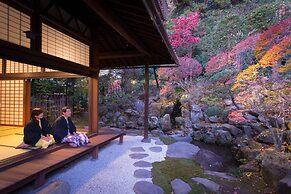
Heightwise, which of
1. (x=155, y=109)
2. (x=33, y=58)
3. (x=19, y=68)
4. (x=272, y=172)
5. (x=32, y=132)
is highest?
(x=19, y=68)

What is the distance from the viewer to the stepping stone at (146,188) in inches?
148

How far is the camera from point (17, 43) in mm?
3838

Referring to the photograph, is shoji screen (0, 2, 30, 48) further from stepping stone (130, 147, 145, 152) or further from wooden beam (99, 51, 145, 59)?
stepping stone (130, 147, 145, 152)

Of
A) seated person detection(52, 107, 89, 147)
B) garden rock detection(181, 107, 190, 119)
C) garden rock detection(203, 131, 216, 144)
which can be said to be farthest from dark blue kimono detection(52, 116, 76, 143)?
garden rock detection(181, 107, 190, 119)

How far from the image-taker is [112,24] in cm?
400

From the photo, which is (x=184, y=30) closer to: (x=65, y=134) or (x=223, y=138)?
(x=223, y=138)

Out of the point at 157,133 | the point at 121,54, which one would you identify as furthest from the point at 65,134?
the point at 157,133

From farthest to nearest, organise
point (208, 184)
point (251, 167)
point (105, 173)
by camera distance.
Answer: point (251, 167) → point (105, 173) → point (208, 184)

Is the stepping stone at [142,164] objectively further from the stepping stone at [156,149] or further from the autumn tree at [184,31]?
the autumn tree at [184,31]

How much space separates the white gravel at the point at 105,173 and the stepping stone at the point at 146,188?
4.5 inches

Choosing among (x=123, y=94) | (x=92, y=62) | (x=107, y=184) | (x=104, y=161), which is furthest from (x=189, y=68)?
(x=107, y=184)

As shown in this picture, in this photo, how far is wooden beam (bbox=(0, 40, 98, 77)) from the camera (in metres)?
3.57

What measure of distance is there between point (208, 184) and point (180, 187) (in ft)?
2.12

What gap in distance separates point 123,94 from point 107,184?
9944mm
